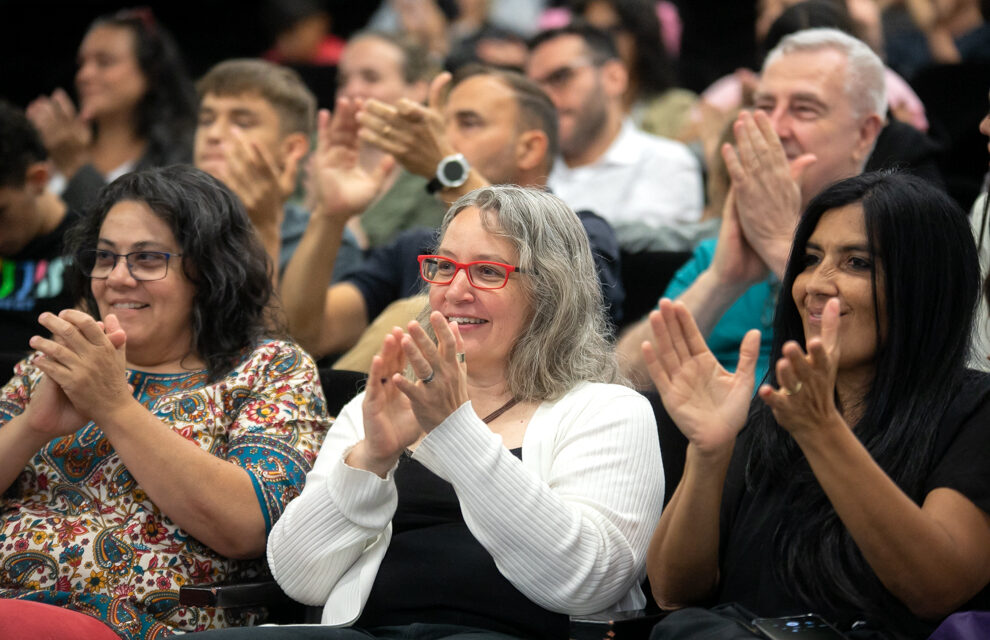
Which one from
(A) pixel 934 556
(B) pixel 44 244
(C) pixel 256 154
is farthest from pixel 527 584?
(B) pixel 44 244

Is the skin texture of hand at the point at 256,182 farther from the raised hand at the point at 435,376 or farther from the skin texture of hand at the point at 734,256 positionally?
the raised hand at the point at 435,376

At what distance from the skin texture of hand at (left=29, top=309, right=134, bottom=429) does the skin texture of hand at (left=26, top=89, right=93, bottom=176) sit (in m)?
2.58

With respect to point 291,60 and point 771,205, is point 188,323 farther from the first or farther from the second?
point 291,60

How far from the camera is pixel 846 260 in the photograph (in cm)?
201

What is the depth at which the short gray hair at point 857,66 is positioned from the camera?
10.1ft

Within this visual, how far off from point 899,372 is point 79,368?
1399mm

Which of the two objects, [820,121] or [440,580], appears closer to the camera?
[440,580]

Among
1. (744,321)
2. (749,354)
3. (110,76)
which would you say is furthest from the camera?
(110,76)

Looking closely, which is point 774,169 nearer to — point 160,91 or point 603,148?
point 603,148

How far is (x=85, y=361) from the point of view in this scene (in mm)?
2123

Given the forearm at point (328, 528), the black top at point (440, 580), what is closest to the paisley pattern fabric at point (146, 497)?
the forearm at point (328, 528)

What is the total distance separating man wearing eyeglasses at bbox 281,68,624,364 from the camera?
318 centimetres

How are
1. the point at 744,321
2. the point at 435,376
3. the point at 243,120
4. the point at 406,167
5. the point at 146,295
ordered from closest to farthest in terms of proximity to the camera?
1. the point at 435,376
2. the point at 146,295
3. the point at 744,321
4. the point at 406,167
5. the point at 243,120

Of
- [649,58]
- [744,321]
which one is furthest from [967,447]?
[649,58]
